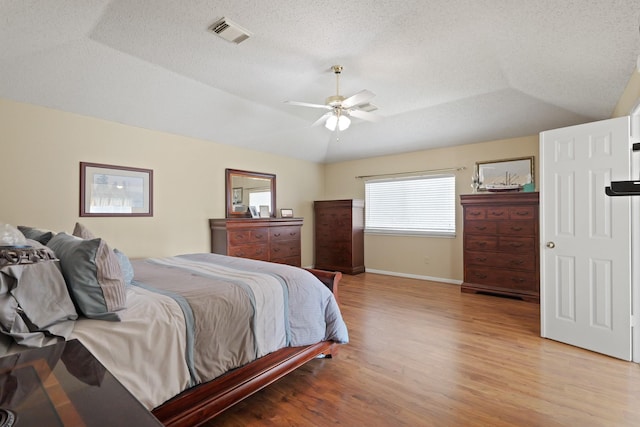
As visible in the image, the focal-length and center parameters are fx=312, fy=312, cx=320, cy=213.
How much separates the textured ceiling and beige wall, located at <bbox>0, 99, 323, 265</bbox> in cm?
19

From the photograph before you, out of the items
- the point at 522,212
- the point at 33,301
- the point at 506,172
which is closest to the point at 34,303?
the point at 33,301

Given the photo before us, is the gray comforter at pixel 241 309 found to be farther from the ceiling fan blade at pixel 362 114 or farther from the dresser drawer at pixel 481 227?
the dresser drawer at pixel 481 227

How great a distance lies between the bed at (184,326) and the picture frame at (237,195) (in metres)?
2.75


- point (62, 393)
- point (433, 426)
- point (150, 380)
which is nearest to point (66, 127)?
point (150, 380)

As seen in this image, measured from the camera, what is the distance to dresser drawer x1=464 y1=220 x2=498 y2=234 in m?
4.44

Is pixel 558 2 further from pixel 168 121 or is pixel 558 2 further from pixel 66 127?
pixel 66 127

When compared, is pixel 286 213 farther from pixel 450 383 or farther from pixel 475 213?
pixel 450 383

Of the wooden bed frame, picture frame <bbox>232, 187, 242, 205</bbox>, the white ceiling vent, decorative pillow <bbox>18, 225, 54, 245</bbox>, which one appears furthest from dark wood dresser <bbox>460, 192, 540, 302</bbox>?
decorative pillow <bbox>18, 225, 54, 245</bbox>

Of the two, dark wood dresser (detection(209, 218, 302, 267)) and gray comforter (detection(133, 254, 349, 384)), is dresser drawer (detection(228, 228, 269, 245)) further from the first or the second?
gray comforter (detection(133, 254, 349, 384))

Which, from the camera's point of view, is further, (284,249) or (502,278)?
(284,249)

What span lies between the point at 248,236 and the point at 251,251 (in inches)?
9.2

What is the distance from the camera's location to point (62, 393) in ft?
2.55

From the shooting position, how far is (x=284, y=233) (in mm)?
5266

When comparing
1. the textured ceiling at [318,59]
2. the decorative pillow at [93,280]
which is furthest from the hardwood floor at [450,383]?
the textured ceiling at [318,59]
